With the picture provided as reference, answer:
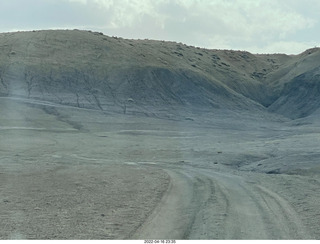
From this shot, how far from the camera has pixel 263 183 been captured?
915 inches

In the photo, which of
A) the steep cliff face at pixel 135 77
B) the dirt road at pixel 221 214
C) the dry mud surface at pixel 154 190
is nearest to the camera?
the dirt road at pixel 221 214

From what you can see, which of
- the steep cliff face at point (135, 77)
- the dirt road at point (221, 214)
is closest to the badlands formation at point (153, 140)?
the dirt road at point (221, 214)

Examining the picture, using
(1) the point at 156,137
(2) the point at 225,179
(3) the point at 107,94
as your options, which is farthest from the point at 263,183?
(3) the point at 107,94

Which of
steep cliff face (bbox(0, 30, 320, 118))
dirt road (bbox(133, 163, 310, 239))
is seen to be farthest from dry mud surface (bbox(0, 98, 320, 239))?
steep cliff face (bbox(0, 30, 320, 118))

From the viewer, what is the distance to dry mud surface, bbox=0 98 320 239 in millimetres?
13398

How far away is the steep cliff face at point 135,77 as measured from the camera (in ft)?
267

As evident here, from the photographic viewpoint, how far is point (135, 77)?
3501 inches

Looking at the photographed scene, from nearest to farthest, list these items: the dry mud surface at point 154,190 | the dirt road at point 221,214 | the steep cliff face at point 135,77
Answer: the dirt road at point 221,214, the dry mud surface at point 154,190, the steep cliff face at point 135,77

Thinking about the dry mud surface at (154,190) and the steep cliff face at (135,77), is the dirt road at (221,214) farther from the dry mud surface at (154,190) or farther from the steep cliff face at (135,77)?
the steep cliff face at (135,77)

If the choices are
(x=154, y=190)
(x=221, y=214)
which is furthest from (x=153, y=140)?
(x=221, y=214)

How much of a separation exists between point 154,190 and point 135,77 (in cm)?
6945

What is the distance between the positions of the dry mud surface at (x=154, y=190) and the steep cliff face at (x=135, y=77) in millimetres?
31016

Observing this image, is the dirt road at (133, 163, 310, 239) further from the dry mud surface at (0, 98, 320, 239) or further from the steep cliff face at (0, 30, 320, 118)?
the steep cliff face at (0, 30, 320, 118)

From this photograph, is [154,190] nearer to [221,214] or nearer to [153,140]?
[221,214]
